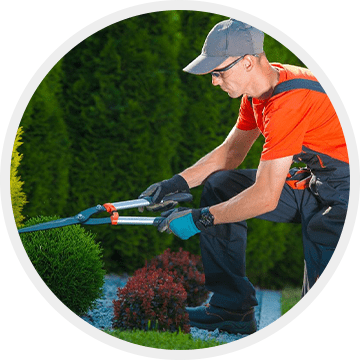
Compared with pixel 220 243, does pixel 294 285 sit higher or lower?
lower

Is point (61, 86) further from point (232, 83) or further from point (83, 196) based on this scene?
point (232, 83)

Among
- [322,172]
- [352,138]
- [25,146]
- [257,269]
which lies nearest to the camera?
[352,138]

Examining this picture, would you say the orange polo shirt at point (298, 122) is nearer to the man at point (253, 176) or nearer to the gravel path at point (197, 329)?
the man at point (253, 176)

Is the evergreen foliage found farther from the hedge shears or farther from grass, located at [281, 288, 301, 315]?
grass, located at [281, 288, 301, 315]

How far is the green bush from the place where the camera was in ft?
9.71

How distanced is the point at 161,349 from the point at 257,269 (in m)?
1.25

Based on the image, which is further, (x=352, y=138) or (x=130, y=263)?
(x=130, y=263)

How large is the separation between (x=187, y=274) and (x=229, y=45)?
143cm

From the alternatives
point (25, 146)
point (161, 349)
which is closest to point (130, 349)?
point (161, 349)

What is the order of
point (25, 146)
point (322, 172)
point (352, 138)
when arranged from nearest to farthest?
1. point (352, 138)
2. point (322, 172)
3. point (25, 146)

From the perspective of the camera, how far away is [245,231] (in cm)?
288

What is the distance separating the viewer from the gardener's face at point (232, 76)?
2.54 metres

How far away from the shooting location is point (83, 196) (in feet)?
12.1

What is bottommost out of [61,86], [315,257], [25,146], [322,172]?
[315,257]
